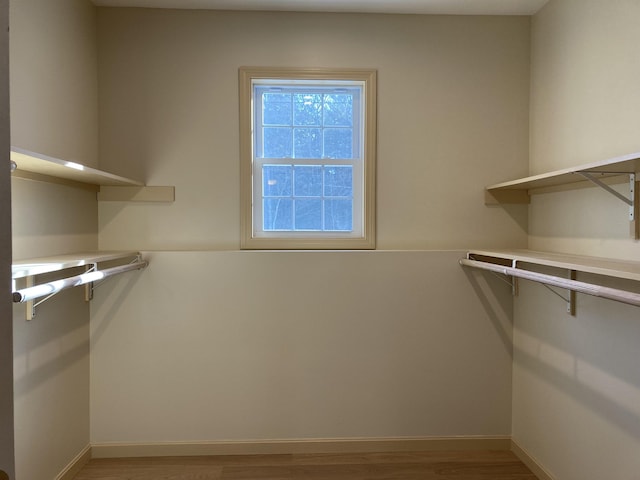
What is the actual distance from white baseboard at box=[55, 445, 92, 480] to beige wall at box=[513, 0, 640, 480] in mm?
2647

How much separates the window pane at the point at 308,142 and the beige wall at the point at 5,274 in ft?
6.91

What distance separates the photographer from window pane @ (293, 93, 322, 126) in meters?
2.65

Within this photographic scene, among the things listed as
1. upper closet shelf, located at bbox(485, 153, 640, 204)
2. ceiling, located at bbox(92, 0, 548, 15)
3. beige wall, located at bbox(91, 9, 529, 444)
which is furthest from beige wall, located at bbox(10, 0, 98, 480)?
upper closet shelf, located at bbox(485, 153, 640, 204)

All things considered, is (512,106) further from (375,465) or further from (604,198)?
(375,465)

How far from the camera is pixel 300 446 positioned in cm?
250

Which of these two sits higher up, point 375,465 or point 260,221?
point 260,221

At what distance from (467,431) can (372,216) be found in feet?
4.94

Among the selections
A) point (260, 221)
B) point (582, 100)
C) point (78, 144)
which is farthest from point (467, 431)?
point (78, 144)

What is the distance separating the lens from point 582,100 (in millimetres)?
2119

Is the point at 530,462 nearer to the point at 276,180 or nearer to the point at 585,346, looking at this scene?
the point at 585,346

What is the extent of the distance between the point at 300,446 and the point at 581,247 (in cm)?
200

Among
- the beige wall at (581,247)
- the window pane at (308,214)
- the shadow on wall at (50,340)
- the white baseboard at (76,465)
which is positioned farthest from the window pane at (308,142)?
the white baseboard at (76,465)

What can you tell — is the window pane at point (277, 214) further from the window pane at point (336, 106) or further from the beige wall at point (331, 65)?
the window pane at point (336, 106)

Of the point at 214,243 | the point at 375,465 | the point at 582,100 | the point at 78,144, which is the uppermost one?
the point at 582,100
